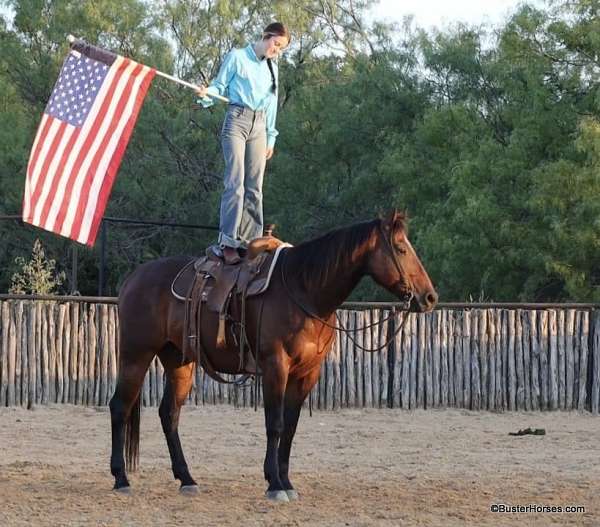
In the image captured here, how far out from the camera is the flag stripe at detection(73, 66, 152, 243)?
29.3 ft

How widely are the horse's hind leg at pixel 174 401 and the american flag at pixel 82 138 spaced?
120 cm

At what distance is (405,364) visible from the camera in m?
14.5

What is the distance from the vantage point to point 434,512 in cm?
761

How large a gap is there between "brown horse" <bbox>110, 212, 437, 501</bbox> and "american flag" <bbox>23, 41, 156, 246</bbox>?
862 millimetres

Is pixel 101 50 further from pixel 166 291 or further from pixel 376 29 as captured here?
pixel 376 29

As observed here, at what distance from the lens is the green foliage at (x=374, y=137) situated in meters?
20.9

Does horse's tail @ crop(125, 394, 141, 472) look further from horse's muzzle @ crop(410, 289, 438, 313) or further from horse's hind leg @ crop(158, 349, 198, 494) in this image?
horse's muzzle @ crop(410, 289, 438, 313)

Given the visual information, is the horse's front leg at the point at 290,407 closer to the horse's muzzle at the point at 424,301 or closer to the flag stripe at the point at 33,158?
the horse's muzzle at the point at 424,301

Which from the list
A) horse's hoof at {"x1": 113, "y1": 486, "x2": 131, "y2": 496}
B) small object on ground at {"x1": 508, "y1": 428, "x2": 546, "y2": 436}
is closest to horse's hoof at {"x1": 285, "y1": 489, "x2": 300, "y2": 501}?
horse's hoof at {"x1": 113, "y1": 486, "x2": 131, "y2": 496}

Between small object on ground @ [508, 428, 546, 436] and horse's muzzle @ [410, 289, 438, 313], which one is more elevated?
horse's muzzle @ [410, 289, 438, 313]

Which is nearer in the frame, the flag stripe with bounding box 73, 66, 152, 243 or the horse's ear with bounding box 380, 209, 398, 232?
the horse's ear with bounding box 380, 209, 398, 232

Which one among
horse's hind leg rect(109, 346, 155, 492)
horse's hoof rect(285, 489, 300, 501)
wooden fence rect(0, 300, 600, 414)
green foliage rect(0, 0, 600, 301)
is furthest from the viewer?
green foliage rect(0, 0, 600, 301)

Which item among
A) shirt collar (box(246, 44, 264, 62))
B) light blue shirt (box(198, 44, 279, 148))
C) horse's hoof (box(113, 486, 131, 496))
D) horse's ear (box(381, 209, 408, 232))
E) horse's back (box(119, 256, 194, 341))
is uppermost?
shirt collar (box(246, 44, 264, 62))

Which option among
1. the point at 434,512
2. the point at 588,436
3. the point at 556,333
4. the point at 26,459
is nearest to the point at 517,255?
the point at 556,333
